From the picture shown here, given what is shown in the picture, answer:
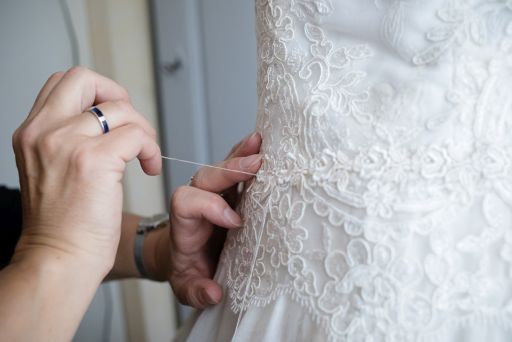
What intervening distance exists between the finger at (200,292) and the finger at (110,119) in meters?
0.20

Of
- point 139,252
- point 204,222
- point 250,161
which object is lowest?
point 139,252

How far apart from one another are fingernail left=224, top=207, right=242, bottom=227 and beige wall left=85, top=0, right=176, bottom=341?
92cm

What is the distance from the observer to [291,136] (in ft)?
1.46

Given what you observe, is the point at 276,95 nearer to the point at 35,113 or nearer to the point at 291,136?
the point at 291,136

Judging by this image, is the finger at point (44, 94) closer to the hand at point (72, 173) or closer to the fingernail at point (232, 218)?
the hand at point (72, 173)

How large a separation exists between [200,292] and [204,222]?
0.10 m

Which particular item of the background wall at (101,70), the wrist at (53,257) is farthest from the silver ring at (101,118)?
the background wall at (101,70)

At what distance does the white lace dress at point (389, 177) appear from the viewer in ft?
1.16

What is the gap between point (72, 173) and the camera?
410 mm

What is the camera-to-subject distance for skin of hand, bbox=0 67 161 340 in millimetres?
383

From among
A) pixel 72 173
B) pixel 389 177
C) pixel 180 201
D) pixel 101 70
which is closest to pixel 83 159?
pixel 72 173

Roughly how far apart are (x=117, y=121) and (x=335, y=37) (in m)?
0.25

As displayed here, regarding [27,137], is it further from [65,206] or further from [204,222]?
[204,222]

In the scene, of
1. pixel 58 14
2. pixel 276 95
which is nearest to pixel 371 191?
pixel 276 95
